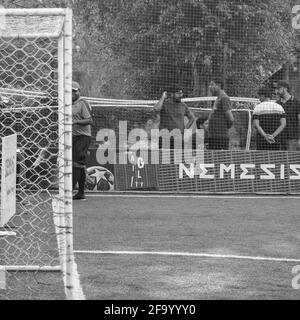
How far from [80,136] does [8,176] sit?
649 centimetres

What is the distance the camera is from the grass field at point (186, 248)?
20.2ft

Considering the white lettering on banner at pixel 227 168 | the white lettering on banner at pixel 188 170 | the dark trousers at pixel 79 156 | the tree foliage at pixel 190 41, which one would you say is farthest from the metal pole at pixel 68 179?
the tree foliage at pixel 190 41

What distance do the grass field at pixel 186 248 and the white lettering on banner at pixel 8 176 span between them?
79 cm

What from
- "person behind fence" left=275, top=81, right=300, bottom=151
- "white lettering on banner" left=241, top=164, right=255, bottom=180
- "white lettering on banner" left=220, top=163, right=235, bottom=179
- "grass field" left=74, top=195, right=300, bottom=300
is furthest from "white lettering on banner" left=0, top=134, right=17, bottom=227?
"person behind fence" left=275, top=81, right=300, bottom=151

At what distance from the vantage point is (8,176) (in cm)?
634

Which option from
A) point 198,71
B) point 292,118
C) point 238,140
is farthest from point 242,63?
point 292,118

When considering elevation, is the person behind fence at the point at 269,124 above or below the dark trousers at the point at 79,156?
above

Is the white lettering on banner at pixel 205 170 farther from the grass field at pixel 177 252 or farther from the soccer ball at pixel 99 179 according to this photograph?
the grass field at pixel 177 252

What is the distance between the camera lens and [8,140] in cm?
632

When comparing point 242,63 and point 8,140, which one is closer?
point 8,140

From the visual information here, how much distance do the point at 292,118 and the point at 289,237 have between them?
19.1 ft

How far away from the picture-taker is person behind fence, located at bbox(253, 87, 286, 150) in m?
14.6

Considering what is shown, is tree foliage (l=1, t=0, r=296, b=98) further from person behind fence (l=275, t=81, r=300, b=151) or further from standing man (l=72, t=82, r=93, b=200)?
standing man (l=72, t=82, r=93, b=200)
